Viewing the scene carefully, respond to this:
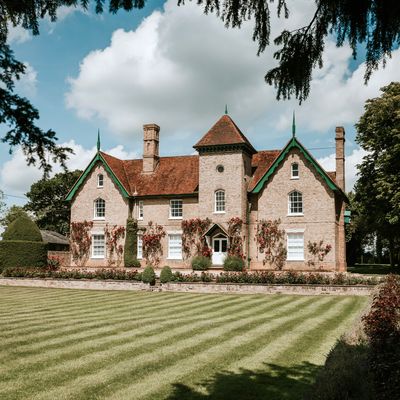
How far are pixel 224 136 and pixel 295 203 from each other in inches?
294

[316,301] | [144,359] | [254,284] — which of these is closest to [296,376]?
[144,359]

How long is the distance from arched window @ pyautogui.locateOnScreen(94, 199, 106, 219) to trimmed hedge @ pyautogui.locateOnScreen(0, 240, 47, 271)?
230 inches

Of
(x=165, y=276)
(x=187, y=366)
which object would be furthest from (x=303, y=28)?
(x=165, y=276)

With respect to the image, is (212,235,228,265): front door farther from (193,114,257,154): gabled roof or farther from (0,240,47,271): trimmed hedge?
(0,240,47,271): trimmed hedge

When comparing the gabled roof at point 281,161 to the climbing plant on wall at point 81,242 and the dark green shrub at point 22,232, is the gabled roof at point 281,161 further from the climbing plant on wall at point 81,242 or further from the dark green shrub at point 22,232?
the dark green shrub at point 22,232

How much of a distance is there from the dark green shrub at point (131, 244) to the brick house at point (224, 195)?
1.86 ft

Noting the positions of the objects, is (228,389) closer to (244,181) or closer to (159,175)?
(244,181)

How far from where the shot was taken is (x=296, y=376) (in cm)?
921

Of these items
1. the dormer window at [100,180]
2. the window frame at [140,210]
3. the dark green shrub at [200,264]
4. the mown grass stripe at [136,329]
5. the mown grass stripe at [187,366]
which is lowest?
the mown grass stripe at [187,366]

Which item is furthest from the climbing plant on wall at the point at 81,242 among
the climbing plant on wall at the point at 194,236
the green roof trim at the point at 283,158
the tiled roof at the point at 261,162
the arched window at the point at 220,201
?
the green roof trim at the point at 283,158

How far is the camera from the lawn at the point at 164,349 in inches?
331

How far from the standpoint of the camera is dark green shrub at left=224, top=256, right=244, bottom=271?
34531 mm

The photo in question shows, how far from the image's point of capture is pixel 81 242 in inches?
1619

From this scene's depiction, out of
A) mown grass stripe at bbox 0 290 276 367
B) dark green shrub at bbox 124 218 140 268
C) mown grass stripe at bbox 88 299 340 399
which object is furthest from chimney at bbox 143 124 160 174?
mown grass stripe at bbox 88 299 340 399
